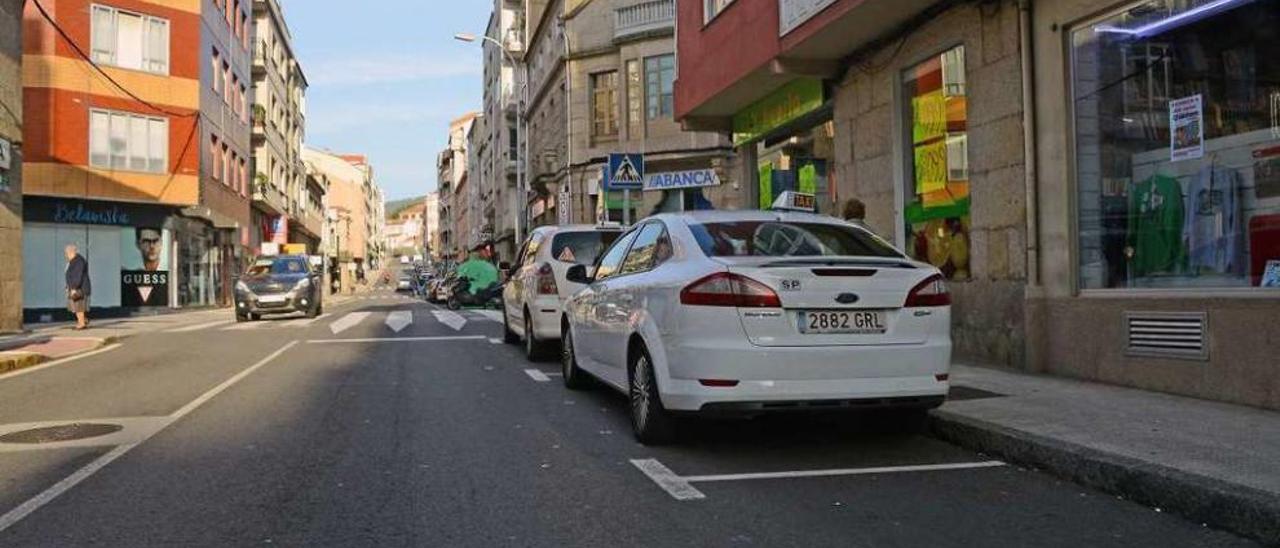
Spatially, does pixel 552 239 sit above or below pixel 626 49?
below

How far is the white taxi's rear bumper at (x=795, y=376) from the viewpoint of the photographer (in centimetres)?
506

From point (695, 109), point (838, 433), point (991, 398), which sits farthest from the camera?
point (695, 109)

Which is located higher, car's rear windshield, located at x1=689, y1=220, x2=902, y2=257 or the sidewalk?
car's rear windshield, located at x1=689, y1=220, x2=902, y2=257

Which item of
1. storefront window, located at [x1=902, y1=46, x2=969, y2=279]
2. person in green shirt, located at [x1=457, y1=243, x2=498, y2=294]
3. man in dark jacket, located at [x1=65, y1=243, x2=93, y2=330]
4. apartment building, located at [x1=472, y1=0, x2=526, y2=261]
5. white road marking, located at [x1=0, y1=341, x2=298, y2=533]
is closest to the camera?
white road marking, located at [x1=0, y1=341, x2=298, y2=533]

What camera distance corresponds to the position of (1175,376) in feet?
22.2

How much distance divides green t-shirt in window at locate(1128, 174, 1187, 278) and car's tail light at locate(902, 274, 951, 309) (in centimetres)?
284

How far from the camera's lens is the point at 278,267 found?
21.6m

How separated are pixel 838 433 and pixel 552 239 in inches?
215

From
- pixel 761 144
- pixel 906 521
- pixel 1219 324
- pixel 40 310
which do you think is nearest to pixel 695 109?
pixel 761 144

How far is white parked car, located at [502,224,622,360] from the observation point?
10.4 meters

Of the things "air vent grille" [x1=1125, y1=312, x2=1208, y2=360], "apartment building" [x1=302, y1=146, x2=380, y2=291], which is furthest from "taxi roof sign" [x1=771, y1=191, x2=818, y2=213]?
"apartment building" [x1=302, y1=146, x2=380, y2=291]

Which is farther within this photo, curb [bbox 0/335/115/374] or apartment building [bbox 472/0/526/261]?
apartment building [bbox 472/0/526/261]

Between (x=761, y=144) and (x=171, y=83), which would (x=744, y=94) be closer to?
(x=761, y=144)

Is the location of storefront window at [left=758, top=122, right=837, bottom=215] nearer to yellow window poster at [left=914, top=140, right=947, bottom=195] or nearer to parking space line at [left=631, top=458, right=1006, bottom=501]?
yellow window poster at [left=914, top=140, right=947, bottom=195]
